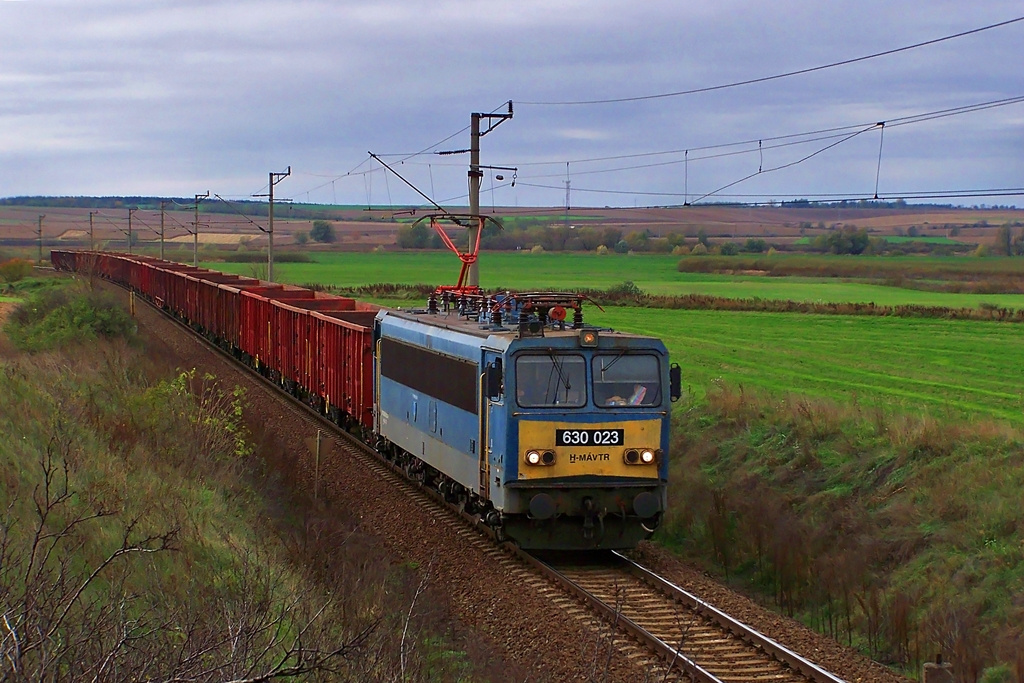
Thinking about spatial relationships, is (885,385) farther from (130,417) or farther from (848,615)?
(130,417)

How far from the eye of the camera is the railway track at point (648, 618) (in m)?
10.2

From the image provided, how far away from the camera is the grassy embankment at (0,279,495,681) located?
542 centimetres

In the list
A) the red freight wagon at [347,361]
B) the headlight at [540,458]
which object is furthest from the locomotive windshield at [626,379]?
the red freight wagon at [347,361]

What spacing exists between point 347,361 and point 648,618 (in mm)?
11313

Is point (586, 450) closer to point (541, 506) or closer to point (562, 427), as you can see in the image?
point (562, 427)

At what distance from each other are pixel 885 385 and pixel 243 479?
1549 centimetres

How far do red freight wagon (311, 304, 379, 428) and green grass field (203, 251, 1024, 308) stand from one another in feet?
99.0

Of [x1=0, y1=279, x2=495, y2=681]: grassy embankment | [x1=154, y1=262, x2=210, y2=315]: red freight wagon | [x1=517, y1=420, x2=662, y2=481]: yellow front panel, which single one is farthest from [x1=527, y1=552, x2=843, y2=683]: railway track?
[x1=154, y1=262, x2=210, y2=315]: red freight wagon

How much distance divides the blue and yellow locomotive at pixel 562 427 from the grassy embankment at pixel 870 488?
242 cm

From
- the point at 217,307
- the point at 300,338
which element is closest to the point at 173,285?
the point at 217,307

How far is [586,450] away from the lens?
526 inches

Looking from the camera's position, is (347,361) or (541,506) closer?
(541,506)

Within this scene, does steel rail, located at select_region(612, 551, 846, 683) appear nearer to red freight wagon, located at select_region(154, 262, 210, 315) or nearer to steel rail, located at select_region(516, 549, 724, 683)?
steel rail, located at select_region(516, 549, 724, 683)

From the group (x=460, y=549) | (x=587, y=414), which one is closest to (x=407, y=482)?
(x=460, y=549)
